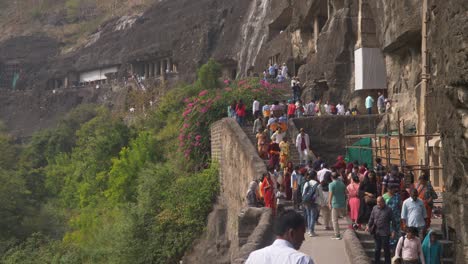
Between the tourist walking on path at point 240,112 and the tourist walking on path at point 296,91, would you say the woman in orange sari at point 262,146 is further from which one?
the tourist walking on path at point 296,91

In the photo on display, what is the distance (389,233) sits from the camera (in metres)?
9.74

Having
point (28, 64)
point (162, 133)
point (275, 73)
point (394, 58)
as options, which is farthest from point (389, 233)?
point (28, 64)

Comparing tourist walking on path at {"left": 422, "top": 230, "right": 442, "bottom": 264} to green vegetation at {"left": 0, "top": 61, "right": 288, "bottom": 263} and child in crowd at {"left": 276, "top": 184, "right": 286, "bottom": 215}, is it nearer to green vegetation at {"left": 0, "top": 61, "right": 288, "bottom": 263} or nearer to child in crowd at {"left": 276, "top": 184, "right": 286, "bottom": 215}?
child in crowd at {"left": 276, "top": 184, "right": 286, "bottom": 215}

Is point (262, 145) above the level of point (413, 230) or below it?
above

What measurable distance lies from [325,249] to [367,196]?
1.54 meters

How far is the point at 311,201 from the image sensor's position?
11969 mm

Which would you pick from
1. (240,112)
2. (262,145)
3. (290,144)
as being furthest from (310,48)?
(262,145)

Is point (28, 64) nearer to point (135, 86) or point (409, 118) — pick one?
point (135, 86)

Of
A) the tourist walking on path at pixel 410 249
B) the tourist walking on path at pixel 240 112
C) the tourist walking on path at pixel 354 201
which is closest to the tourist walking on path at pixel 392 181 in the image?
the tourist walking on path at pixel 354 201

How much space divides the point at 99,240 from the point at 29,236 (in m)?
5.23

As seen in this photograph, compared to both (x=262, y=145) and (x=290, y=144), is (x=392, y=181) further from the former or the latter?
(x=290, y=144)

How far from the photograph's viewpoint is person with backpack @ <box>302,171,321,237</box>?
11.9 metres

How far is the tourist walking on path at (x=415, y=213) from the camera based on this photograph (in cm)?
998

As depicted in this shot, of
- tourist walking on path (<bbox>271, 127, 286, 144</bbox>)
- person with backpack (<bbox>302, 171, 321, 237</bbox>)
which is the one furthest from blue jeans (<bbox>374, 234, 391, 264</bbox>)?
tourist walking on path (<bbox>271, 127, 286, 144</bbox>)
